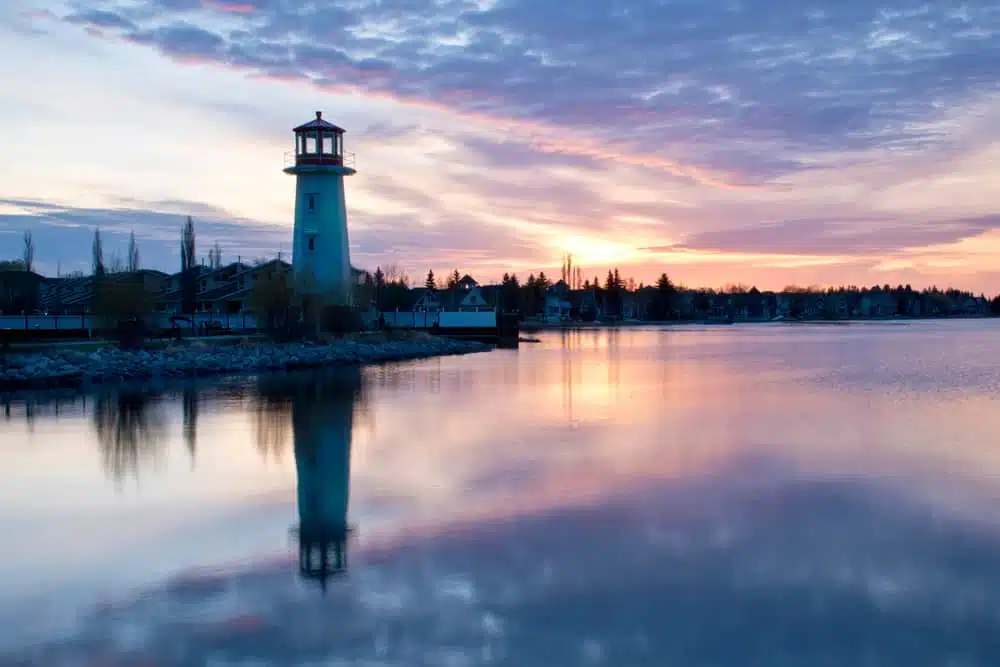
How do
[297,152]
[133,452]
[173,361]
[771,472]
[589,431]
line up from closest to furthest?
[771,472] < [133,452] < [589,431] < [173,361] < [297,152]

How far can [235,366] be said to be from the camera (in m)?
28.4

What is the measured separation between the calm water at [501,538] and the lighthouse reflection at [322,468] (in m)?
0.06

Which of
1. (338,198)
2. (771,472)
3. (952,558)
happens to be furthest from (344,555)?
(338,198)

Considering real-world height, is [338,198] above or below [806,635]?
above

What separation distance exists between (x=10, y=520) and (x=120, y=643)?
4180 millimetres

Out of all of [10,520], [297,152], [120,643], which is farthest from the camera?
[297,152]

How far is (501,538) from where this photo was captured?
27.6ft

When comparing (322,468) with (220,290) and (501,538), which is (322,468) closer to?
(501,538)

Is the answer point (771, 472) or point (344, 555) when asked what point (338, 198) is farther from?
point (344, 555)

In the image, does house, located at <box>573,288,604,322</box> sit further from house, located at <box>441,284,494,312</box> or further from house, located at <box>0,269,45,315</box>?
Answer: house, located at <box>0,269,45,315</box>

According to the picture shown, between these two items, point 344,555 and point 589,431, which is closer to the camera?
point 344,555

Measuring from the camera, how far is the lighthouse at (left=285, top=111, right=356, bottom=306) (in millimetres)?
34125

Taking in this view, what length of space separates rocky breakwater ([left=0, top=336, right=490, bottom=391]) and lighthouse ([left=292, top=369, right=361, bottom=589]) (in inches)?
257

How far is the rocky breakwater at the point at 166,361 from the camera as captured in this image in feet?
77.7
